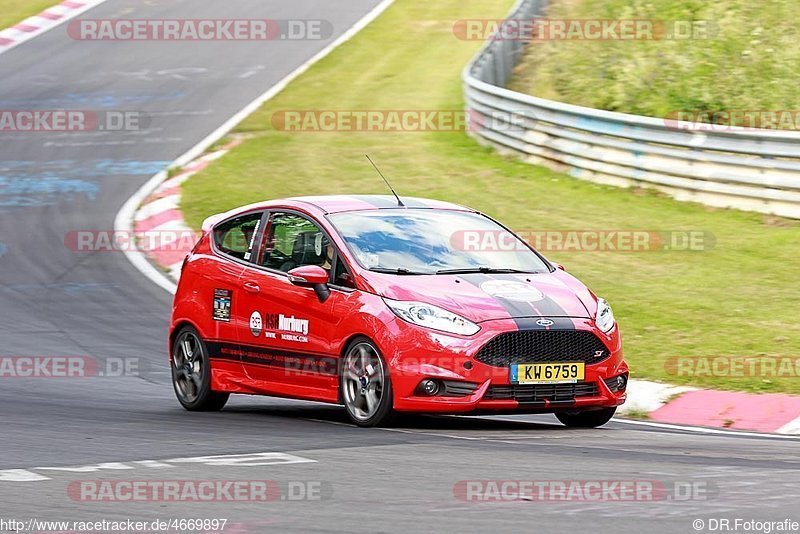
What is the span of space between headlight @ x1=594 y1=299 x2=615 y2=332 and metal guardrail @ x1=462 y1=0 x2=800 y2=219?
8135 millimetres

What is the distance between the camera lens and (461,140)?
78.0 ft

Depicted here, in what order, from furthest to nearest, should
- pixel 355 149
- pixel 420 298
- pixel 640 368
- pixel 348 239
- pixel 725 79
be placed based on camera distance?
1. pixel 355 149
2. pixel 725 79
3. pixel 640 368
4. pixel 348 239
5. pixel 420 298

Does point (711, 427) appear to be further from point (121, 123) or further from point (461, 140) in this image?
point (121, 123)

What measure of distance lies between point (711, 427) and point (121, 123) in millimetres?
17549

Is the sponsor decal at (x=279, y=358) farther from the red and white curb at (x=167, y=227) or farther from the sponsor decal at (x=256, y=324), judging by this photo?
the red and white curb at (x=167, y=227)

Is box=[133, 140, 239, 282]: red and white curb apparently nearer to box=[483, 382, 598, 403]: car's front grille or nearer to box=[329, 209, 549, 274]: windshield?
box=[329, 209, 549, 274]: windshield

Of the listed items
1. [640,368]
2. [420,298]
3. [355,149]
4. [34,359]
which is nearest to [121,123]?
[355,149]

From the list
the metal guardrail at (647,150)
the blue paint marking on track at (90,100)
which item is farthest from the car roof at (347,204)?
the blue paint marking on track at (90,100)

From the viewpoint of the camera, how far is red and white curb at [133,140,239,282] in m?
17.0

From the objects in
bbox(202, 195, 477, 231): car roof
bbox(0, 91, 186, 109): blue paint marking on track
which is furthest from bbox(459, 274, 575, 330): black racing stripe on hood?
bbox(0, 91, 186, 109): blue paint marking on track

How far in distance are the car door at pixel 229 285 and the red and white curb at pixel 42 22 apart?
851 inches

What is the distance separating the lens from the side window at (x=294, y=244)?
9.91m

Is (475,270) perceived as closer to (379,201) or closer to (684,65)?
(379,201)

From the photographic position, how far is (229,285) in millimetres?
10492
